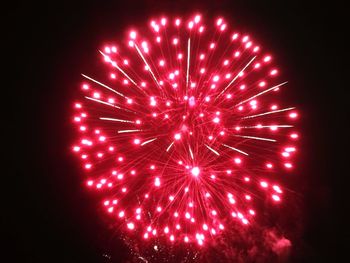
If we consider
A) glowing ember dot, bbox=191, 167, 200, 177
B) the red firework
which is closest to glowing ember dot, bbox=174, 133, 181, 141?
the red firework

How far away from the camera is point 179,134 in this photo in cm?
809

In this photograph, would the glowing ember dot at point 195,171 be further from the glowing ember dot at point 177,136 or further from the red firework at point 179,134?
the glowing ember dot at point 177,136

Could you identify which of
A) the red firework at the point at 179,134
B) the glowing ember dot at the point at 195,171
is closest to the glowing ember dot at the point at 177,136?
the red firework at the point at 179,134

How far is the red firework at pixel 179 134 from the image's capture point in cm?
796

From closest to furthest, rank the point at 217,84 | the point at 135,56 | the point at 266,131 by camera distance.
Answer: the point at 217,84 → the point at 135,56 → the point at 266,131

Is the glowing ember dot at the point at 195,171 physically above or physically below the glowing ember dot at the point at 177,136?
below

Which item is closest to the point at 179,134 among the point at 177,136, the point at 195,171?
the point at 177,136

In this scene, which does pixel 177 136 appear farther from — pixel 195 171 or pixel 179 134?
pixel 195 171

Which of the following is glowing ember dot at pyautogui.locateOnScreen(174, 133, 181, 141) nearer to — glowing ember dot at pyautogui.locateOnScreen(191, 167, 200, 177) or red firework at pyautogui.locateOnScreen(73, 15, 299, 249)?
red firework at pyautogui.locateOnScreen(73, 15, 299, 249)

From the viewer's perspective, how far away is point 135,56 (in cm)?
890

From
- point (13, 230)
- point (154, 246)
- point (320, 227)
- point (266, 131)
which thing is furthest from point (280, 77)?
point (13, 230)

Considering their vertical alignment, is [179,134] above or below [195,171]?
above

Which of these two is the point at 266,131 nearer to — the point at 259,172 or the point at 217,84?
the point at 259,172

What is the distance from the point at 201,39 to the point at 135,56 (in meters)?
1.94
